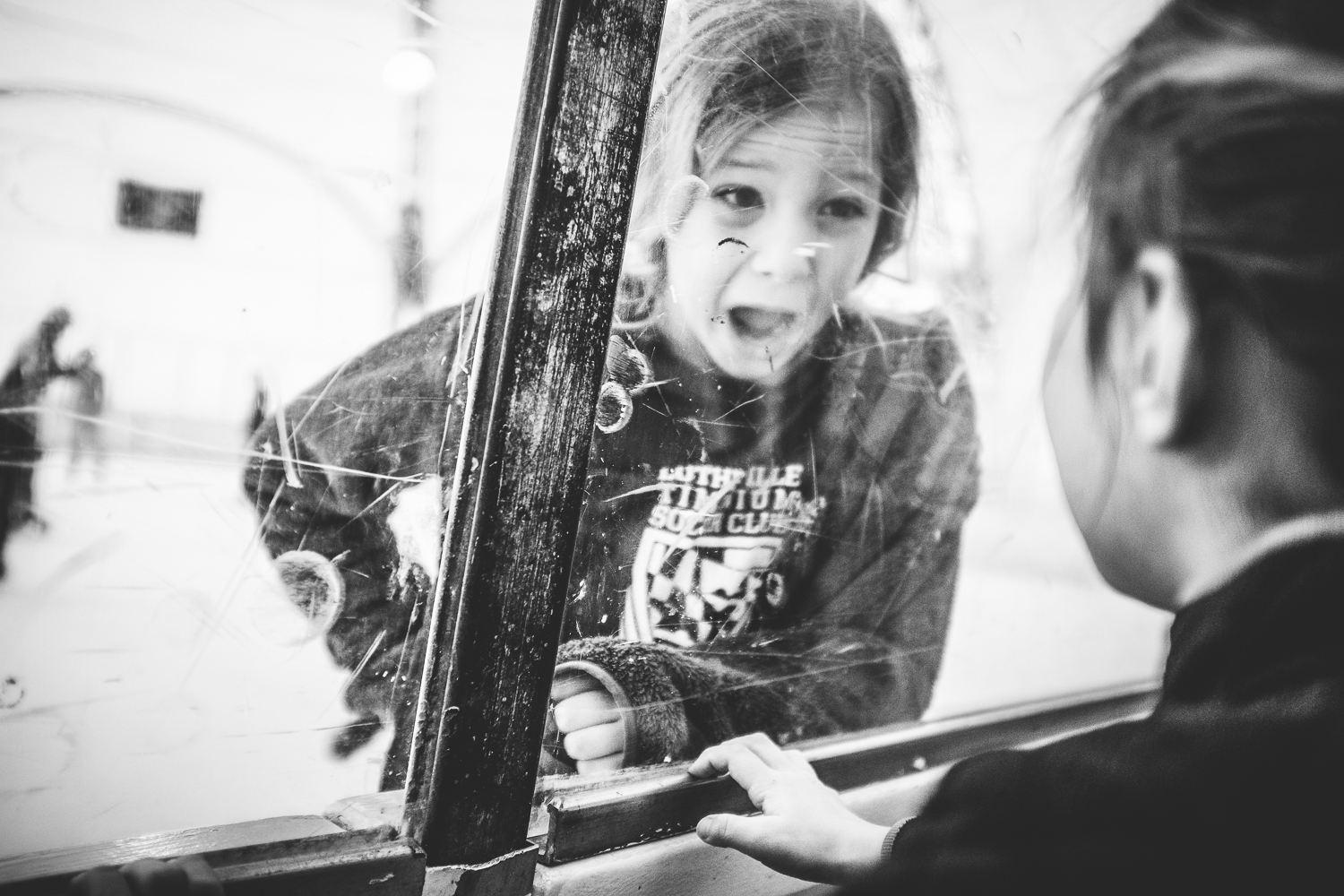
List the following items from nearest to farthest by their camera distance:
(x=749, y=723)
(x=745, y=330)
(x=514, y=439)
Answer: (x=514, y=439), (x=745, y=330), (x=749, y=723)

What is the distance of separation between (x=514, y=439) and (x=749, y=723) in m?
0.78

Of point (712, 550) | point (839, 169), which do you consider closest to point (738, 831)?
point (712, 550)

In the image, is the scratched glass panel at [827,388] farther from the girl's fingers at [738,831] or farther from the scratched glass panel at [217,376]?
the scratched glass panel at [217,376]

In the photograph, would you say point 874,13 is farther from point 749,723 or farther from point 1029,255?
point 749,723

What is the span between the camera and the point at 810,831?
3.68ft

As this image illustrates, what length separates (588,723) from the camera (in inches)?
48.6

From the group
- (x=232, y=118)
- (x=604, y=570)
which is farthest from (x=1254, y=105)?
(x=232, y=118)

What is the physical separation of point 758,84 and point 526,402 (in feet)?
2.38

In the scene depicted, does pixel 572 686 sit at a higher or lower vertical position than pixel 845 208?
lower

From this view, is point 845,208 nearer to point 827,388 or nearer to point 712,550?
point 827,388

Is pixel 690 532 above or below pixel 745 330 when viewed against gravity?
below

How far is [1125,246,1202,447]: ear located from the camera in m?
0.90

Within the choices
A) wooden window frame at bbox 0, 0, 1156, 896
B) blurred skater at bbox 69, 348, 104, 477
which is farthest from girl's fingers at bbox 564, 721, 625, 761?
blurred skater at bbox 69, 348, 104, 477

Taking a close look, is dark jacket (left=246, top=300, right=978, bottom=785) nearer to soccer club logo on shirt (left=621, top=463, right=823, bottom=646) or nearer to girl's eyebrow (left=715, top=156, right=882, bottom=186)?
soccer club logo on shirt (left=621, top=463, right=823, bottom=646)
